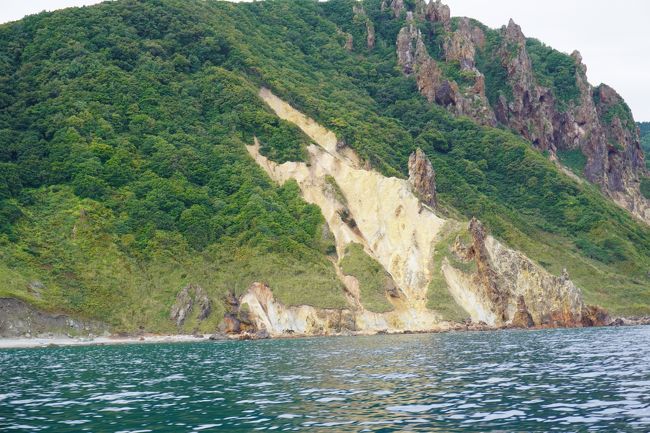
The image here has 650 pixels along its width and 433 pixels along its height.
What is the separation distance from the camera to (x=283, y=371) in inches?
1838

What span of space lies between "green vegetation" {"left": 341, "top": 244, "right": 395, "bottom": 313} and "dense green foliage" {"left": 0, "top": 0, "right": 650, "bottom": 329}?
12.2ft

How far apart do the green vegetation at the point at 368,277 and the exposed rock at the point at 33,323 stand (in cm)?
3884

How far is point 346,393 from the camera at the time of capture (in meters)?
34.2

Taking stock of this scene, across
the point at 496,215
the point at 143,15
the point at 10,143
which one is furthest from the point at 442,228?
the point at 143,15

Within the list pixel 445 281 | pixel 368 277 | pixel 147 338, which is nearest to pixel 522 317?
pixel 445 281

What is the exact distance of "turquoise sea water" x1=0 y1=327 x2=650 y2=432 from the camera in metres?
26.3

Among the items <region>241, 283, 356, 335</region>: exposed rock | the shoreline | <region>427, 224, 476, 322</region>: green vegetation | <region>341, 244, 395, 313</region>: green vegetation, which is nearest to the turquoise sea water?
the shoreline

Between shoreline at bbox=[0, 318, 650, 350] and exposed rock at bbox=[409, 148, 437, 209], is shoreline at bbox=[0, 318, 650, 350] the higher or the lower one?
the lower one

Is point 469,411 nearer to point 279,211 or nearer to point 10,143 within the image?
point 279,211

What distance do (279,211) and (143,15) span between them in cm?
7529

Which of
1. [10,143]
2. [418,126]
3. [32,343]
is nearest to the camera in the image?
[32,343]

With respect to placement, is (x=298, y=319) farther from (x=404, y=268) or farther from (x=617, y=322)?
(x=617, y=322)

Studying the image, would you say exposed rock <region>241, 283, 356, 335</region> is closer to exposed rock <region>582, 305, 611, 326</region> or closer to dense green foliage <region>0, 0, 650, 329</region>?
dense green foliage <region>0, 0, 650, 329</region>

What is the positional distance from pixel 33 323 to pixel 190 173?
48.6 metres
